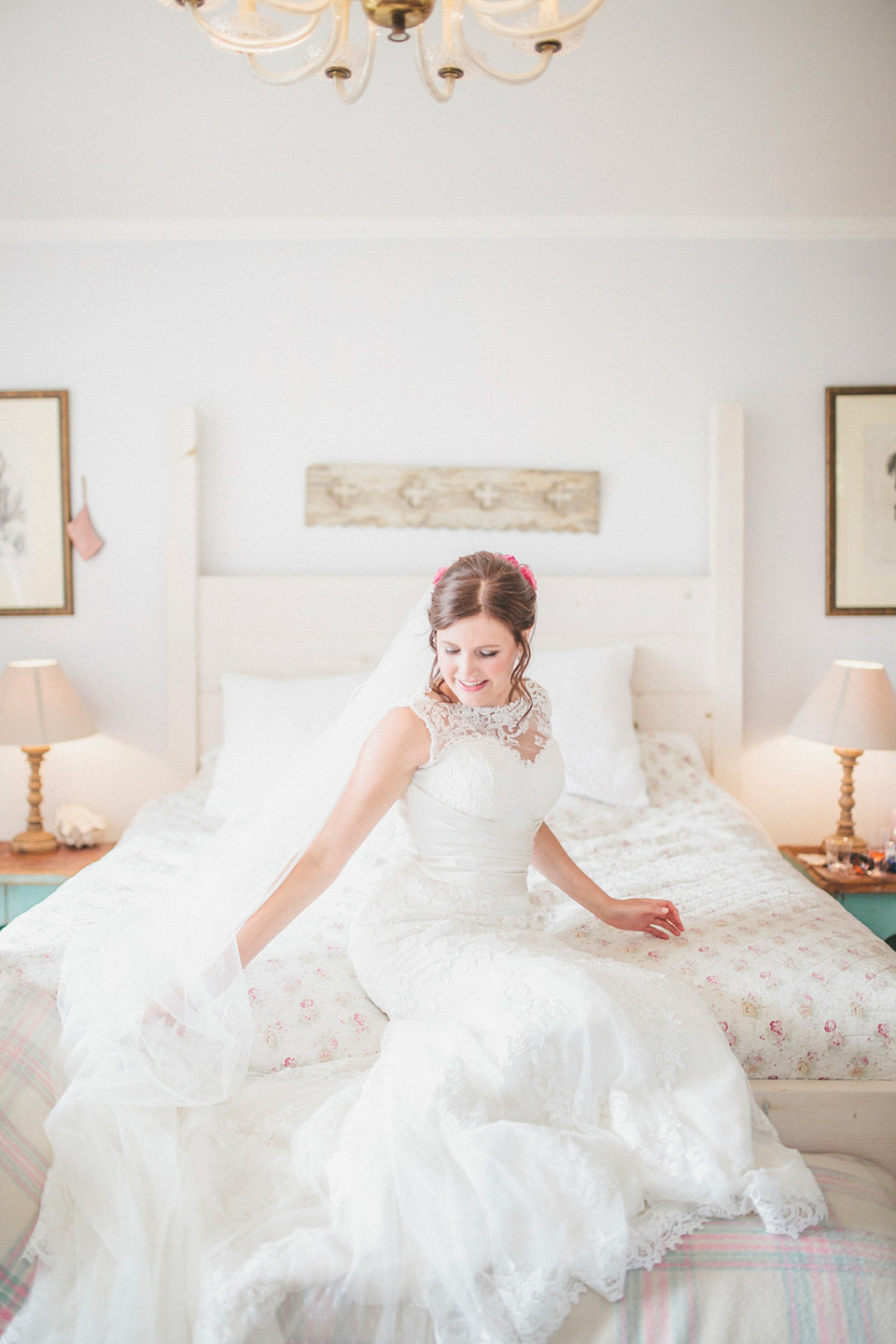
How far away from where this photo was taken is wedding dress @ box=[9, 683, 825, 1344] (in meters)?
1.08

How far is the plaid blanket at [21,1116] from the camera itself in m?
1.11

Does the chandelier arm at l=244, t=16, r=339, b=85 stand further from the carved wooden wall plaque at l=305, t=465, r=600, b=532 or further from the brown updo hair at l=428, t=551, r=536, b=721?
the carved wooden wall plaque at l=305, t=465, r=600, b=532

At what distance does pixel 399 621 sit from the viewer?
3281mm

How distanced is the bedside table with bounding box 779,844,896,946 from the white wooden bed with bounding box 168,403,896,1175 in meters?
0.45

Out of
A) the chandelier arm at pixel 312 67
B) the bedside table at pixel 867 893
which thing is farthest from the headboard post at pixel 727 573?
the chandelier arm at pixel 312 67

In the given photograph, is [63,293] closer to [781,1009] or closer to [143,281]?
[143,281]

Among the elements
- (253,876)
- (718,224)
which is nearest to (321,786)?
(253,876)

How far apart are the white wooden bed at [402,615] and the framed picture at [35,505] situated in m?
0.43

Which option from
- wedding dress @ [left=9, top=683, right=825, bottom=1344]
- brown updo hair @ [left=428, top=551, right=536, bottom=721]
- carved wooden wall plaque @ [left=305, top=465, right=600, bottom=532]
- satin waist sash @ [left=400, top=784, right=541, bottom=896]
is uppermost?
carved wooden wall plaque @ [left=305, top=465, right=600, bottom=532]

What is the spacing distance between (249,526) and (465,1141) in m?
2.58

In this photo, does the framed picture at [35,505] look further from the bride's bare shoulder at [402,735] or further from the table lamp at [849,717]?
the table lamp at [849,717]

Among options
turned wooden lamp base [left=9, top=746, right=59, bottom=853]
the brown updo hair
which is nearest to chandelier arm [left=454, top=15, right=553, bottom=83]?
the brown updo hair

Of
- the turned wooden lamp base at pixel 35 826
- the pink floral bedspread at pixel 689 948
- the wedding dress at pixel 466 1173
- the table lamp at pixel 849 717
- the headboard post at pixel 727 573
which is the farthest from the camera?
the headboard post at pixel 727 573

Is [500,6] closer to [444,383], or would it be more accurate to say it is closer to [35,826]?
[444,383]
